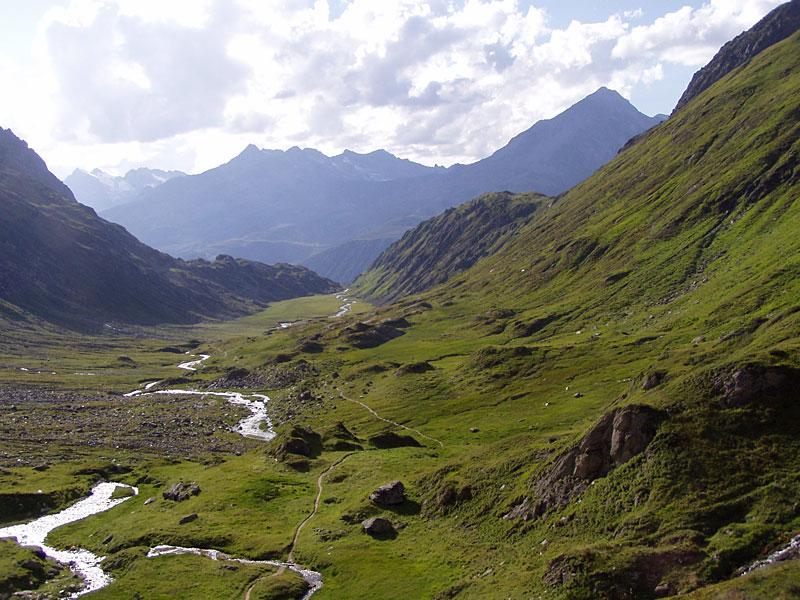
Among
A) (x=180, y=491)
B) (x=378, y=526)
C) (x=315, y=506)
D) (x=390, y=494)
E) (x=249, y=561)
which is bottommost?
(x=378, y=526)

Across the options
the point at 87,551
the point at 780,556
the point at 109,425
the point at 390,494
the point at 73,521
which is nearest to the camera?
the point at 780,556

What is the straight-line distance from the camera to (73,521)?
7319 centimetres

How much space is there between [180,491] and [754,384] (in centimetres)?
7345

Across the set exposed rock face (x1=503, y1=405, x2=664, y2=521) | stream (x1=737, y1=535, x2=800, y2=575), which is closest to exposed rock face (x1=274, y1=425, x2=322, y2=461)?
exposed rock face (x1=503, y1=405, x2=664, y2=521)

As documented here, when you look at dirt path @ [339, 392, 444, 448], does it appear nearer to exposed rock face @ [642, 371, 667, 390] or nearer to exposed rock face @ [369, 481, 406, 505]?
exposed rock face @ [369, 481, 406, 505]

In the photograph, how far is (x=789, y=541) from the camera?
29.1 metres

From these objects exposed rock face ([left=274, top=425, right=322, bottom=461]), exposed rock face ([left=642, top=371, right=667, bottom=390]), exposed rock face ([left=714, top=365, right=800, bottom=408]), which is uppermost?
exposed rock face ([left=714, top=365, right=800, bottom=408])

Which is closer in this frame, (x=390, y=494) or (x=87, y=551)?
(x=87, y=551)

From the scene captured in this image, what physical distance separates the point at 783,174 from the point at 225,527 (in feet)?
572

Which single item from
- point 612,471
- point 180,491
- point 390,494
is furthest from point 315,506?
point 612,471

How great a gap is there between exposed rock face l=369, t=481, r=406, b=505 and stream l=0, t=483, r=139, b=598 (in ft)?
94.2

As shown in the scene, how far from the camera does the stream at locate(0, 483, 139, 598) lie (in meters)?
55.8

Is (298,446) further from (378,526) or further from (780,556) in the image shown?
(780,556)

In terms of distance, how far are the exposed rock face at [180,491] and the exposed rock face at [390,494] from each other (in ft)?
96.8
